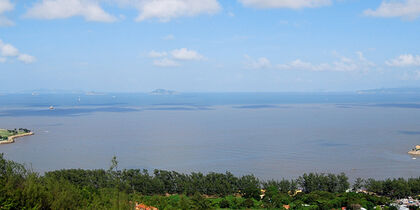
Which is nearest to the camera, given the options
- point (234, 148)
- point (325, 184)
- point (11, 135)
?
point (325, 184)

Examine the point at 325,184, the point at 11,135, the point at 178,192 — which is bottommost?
the point at 178,192

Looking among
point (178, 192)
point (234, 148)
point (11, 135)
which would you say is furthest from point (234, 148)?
point (11, 135)

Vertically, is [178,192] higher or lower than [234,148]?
lower

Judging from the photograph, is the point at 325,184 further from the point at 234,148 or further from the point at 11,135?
the point at 11,135

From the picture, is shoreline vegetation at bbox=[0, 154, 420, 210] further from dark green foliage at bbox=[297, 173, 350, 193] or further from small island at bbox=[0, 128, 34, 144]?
small island at bbox=[0, 128, 34, 144]

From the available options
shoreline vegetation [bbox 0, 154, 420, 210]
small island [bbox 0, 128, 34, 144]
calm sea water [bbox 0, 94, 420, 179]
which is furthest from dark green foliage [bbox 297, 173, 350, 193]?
small island [bbox 0, 128, 34, 144]

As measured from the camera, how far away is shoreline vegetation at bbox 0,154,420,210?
6793 mm

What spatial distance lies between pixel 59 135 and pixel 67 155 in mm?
6683

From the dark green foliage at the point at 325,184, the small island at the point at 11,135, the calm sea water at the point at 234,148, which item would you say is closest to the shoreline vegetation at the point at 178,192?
the dark green foliage at the point at 325,184

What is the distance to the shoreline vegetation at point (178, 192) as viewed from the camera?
22.3 ft

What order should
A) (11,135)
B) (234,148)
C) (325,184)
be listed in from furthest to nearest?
(11,135) < (234,148) < (325,184)

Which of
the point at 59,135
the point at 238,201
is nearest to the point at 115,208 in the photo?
the point at 238,201

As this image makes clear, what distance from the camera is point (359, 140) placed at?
68.2 ft

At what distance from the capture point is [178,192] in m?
11.3
